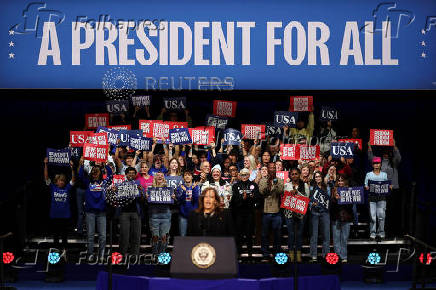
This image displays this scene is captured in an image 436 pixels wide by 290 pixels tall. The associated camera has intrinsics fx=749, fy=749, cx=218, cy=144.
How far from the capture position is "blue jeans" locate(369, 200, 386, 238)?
1456cm

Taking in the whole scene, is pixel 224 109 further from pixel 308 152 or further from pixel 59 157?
pixel 59 157

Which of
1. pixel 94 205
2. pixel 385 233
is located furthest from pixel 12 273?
pixel 385 233

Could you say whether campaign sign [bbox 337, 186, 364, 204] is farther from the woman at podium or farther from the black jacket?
the woman at podium

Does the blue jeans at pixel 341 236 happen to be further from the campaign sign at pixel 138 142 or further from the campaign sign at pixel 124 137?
the campaign sign at pixel 124 137

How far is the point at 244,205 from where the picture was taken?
44.7 feet

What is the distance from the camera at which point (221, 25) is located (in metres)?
15.3

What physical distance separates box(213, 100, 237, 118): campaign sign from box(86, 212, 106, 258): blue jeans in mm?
3462

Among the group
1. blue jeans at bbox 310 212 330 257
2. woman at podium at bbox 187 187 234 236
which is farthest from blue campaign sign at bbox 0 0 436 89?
woman at podium at bbox 187 187 234 236

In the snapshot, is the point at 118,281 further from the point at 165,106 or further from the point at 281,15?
the point at 281,15

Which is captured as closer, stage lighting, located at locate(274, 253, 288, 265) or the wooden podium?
the wooden podium

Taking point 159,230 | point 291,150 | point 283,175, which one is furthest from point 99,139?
point 291,150

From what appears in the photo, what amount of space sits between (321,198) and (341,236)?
0.86 meters

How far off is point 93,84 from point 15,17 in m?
2.07

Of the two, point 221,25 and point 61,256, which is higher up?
point 221,25
